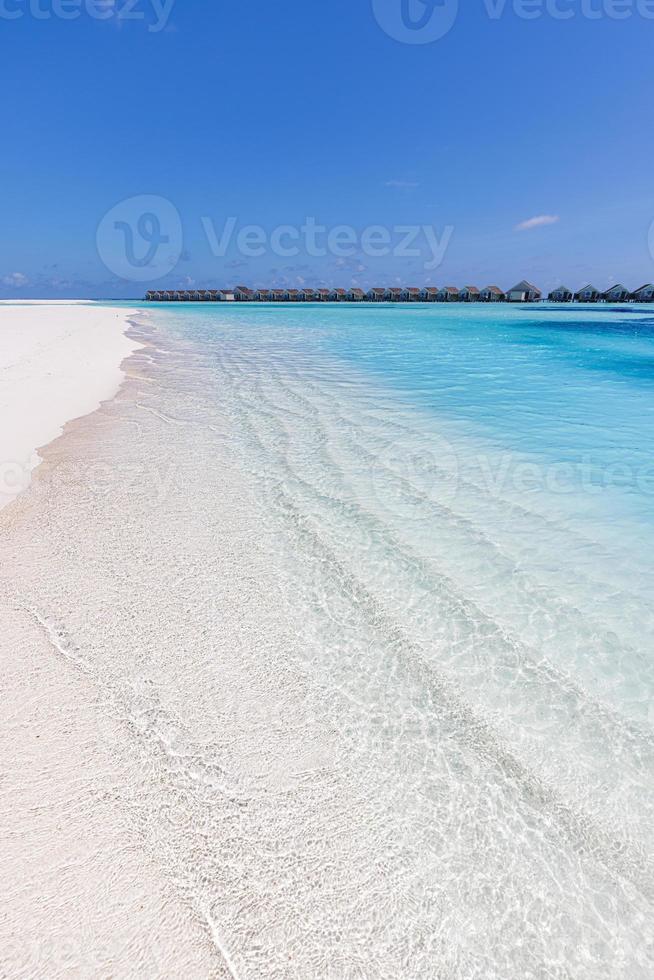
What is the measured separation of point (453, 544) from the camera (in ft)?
11.7

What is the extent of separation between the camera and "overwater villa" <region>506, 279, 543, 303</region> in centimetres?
8606

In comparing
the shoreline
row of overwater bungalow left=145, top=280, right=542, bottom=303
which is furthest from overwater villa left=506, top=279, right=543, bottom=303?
the shoreline

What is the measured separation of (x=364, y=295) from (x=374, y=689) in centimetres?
10844

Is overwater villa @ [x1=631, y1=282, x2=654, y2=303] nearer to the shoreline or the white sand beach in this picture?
the shoreline

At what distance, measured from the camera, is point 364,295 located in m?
102

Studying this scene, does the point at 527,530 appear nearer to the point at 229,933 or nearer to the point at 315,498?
the point at 315,498

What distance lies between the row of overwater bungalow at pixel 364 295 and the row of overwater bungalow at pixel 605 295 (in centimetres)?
395

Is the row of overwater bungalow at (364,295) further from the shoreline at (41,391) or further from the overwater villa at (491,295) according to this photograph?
the shoreline at (41,391)

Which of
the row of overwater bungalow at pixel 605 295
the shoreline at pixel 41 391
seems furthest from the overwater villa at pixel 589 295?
the shoreline at pixel 41 391

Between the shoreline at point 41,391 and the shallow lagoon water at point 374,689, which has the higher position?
the shallow lagoon water at point 374,689

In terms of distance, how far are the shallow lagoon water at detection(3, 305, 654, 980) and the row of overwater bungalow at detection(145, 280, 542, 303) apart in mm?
93164

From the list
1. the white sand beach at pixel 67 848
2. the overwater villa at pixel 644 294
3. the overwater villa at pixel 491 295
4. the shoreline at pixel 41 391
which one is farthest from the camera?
the overwater villa at pixel 491 295

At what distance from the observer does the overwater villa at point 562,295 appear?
88.2 m

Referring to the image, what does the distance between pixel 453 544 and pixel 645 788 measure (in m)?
1.89
